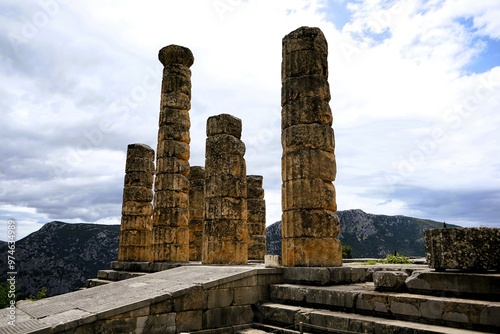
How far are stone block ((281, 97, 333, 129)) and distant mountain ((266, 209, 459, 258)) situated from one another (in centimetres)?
5238

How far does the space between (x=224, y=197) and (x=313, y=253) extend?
12.8ft

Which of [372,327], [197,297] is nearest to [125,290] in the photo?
[197,297]

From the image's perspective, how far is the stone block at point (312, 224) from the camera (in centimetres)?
898

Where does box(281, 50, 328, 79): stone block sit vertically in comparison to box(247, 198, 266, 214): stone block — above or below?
above

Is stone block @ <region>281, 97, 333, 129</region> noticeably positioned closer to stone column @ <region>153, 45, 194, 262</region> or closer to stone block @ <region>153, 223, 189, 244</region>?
stone column @ <region>153, 45, 194, 262</region>

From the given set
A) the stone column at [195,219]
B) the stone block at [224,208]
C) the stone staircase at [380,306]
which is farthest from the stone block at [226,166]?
the stone column at [195,219]

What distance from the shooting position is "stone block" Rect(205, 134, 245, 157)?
39.7 feet

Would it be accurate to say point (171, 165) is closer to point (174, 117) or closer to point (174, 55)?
point (174, 117)

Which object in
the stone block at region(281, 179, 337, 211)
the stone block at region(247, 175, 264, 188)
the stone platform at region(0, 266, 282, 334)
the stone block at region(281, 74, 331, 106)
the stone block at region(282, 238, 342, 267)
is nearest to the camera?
the stone platform at region(0, 266, 282, 334)

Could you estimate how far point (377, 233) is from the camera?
68812 millimetres

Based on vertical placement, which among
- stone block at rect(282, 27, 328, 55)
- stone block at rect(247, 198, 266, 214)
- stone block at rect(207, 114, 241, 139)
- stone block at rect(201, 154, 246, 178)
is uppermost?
stone block at rect(282, 27, 328, 55)

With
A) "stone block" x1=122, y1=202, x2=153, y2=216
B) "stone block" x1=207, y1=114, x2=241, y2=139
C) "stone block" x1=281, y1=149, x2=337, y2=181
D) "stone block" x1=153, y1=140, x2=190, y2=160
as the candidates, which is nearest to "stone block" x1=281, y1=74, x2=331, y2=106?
"stone block" x1=281, y1=149, x2=337, y2=181

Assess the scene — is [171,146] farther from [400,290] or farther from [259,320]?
[400,290]

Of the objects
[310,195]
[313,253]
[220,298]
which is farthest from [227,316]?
[310,195]
